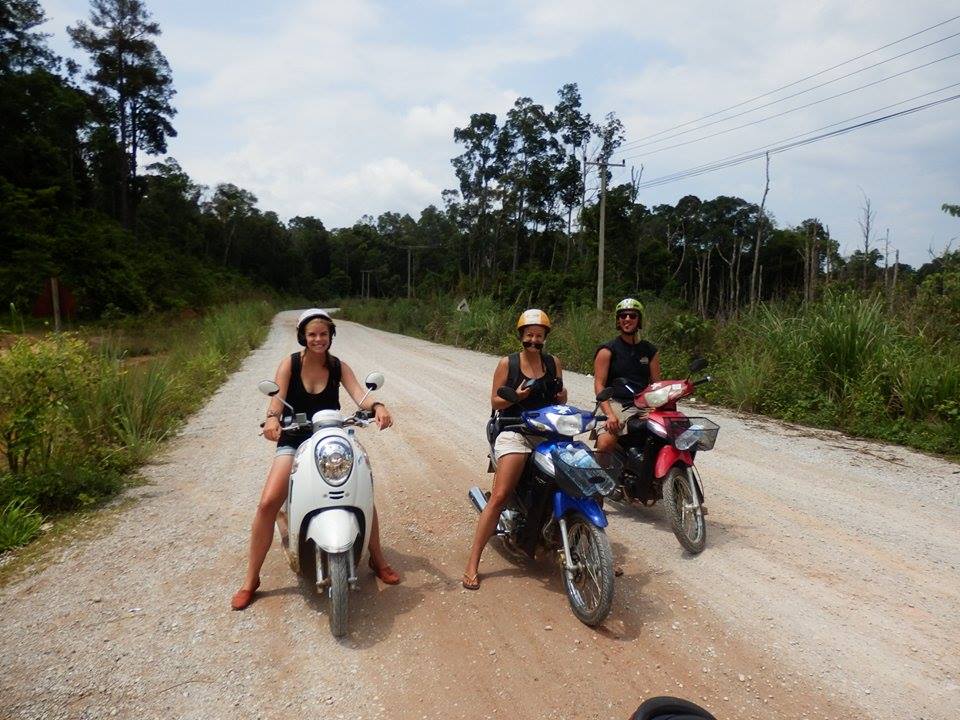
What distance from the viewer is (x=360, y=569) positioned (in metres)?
4.02

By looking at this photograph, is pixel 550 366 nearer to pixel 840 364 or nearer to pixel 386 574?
pixel 386 574

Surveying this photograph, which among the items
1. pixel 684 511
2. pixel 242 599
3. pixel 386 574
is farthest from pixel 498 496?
pixel 242 599

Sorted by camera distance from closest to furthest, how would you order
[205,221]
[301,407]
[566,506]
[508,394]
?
[566,506], [508,394], [301,407], [205,221]

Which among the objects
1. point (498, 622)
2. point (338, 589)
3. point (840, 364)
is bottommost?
point (498, 622)

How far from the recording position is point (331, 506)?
328 centimetres

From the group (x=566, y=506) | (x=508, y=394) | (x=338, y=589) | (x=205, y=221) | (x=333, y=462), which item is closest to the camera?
(x=338, y=589)

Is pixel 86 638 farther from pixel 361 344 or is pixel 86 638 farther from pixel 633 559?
pixel 361 344

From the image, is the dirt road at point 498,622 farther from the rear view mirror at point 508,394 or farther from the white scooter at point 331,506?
the rear view mirror at point 508,394

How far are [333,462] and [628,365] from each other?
265 cm

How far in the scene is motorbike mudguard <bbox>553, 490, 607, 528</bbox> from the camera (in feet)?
10.9

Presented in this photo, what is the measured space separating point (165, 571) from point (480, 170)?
1671 inches

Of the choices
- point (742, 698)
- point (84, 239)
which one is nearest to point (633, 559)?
point (742, 698)

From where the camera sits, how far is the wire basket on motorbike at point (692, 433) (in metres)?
4.27

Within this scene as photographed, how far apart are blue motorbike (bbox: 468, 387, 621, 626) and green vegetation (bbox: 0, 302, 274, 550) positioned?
11.3ft
